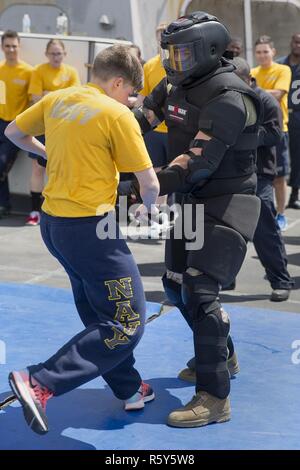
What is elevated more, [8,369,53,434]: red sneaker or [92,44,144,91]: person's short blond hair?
[92,44,144,91]: person's short blond hair

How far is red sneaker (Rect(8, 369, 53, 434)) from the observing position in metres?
3.67

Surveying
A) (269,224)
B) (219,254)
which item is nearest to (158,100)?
(219,254)

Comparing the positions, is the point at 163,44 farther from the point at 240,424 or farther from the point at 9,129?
the point at 240,424

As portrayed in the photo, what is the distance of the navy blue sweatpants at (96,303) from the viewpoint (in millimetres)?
3881

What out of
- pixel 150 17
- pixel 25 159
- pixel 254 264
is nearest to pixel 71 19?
pixel 150 17

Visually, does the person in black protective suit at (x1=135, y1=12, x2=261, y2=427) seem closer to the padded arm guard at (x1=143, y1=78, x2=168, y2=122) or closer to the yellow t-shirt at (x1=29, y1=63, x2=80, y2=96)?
the padded arm guard at (x1=143, y1=78, x2=168, y2=122)

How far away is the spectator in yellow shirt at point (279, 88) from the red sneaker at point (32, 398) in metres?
5.67

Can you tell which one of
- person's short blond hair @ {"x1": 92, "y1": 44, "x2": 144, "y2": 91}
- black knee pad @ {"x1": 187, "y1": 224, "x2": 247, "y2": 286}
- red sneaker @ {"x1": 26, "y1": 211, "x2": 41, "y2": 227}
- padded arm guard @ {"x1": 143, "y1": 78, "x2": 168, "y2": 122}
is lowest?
red sneaker @ {"x1": 26, "y1": 211, "x2": 41, "y2": 227}

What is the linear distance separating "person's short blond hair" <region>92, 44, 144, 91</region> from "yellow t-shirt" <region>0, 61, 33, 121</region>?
5782mm

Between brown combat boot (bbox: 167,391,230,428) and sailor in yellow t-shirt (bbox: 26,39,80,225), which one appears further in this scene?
sailor in yellow t-shirt (bbox: 26,39,80,225)

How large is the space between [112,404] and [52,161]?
132cm

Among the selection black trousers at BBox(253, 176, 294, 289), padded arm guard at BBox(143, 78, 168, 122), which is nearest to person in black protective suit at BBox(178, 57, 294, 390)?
black trousers at BBox(253, 176, 294, 289)

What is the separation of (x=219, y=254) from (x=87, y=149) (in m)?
0.88

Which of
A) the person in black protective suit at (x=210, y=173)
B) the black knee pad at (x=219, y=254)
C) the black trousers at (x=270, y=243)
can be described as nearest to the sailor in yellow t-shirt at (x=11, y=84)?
the black trousers at (x=270, y=243)
